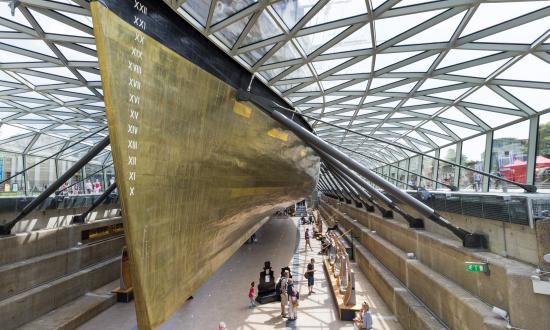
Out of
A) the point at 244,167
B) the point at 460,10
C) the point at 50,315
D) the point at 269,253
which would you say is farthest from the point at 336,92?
the point at 50,315

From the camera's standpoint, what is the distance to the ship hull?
14.3 feet

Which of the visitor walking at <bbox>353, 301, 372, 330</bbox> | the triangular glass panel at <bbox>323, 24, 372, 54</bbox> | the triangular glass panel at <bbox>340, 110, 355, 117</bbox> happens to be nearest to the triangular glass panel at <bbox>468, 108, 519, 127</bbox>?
the triangular glass panel at <bbox>340, 110, 355, 117</bbox>

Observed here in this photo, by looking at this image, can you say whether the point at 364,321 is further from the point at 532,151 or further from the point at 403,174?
the point at 403,174

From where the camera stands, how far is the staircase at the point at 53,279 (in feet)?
35.5

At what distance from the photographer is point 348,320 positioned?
38.4 ft

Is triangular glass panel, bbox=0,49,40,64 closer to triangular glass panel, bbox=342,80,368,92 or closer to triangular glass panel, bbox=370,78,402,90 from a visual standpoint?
triangular glass panel, bbox=342,80,368,92

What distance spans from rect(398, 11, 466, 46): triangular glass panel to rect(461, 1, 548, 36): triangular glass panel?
1.48 ft

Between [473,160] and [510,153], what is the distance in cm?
479

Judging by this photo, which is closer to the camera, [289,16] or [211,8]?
[211,8]

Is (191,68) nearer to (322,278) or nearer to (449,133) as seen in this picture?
(322,278)

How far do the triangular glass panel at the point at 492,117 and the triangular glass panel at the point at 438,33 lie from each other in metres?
8.74

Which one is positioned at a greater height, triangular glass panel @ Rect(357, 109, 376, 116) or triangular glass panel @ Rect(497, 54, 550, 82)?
triangular glass panel @ Rect(357, 109, 376, 116)

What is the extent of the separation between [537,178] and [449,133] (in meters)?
9.31

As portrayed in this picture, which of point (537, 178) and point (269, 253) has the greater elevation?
point (537, 178)
